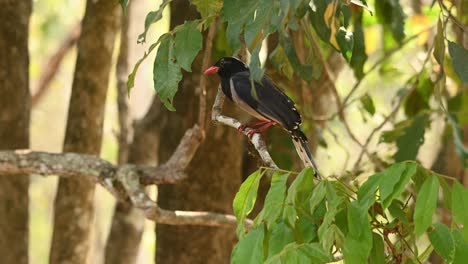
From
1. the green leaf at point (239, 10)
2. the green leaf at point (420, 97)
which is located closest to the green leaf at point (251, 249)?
the green leaf at point (239, 10)

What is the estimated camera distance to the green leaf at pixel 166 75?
328 cm

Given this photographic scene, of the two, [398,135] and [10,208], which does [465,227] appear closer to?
[398,135]

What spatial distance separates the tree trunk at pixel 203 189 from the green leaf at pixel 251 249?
2600mm

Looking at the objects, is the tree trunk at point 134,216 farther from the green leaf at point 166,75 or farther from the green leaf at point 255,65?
the green leaf at point 255,65

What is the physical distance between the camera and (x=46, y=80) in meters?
11.5

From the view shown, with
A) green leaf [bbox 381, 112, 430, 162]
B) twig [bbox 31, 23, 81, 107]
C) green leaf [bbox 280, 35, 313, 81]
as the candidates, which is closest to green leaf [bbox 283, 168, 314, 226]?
green leaf [bbox 280, 35, 313, 81]

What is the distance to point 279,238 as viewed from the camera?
110 inches

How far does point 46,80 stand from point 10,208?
623 centimetres

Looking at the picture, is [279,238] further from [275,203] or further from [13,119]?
[13,119]

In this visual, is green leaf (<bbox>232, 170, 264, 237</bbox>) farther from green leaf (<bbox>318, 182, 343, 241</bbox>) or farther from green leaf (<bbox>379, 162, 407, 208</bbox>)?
green leaf (<bbox>379, 162, 407, 208</bbox>)

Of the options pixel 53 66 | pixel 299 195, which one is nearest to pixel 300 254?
pixel 299 195

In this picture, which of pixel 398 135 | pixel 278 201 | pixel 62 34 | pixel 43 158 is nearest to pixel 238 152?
pixel 398 135

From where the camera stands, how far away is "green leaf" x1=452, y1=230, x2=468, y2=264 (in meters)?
2.79

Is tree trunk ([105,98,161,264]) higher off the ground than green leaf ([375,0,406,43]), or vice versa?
green leaf ([375,0,406,43])
